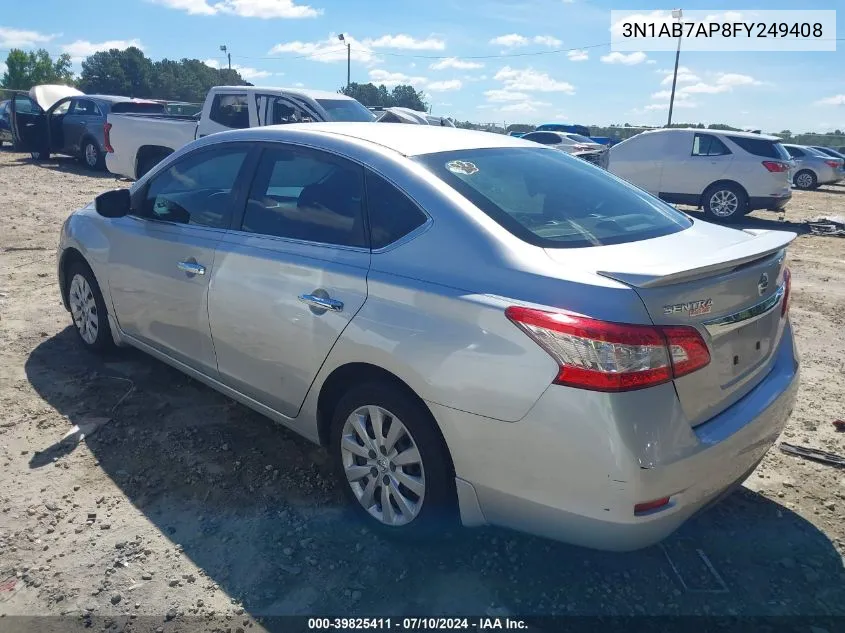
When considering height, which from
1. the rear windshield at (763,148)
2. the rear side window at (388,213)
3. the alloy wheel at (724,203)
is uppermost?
the rear windshield at (763,148)

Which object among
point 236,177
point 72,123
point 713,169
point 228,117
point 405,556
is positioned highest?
point 72,123

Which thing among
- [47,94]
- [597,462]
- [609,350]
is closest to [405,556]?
[597,462]

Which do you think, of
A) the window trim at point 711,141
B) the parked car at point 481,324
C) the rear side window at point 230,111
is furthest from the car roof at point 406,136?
the window trim at point 711,141

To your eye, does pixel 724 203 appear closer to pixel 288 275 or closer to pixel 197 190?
pixel 197 190

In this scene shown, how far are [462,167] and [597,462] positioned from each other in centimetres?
143

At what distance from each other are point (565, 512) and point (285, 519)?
139 cm

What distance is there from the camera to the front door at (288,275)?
9.45ft

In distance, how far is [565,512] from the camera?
2279 millimetres

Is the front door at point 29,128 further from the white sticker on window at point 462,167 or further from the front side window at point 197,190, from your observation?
the white sticker on window at point 462,167

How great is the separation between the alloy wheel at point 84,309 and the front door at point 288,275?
1648 mm

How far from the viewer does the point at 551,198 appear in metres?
2.99

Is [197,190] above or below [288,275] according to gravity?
above

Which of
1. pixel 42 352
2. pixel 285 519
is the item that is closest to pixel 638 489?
pixel 285 519

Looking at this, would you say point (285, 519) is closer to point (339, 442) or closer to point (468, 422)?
point (339, 442)
